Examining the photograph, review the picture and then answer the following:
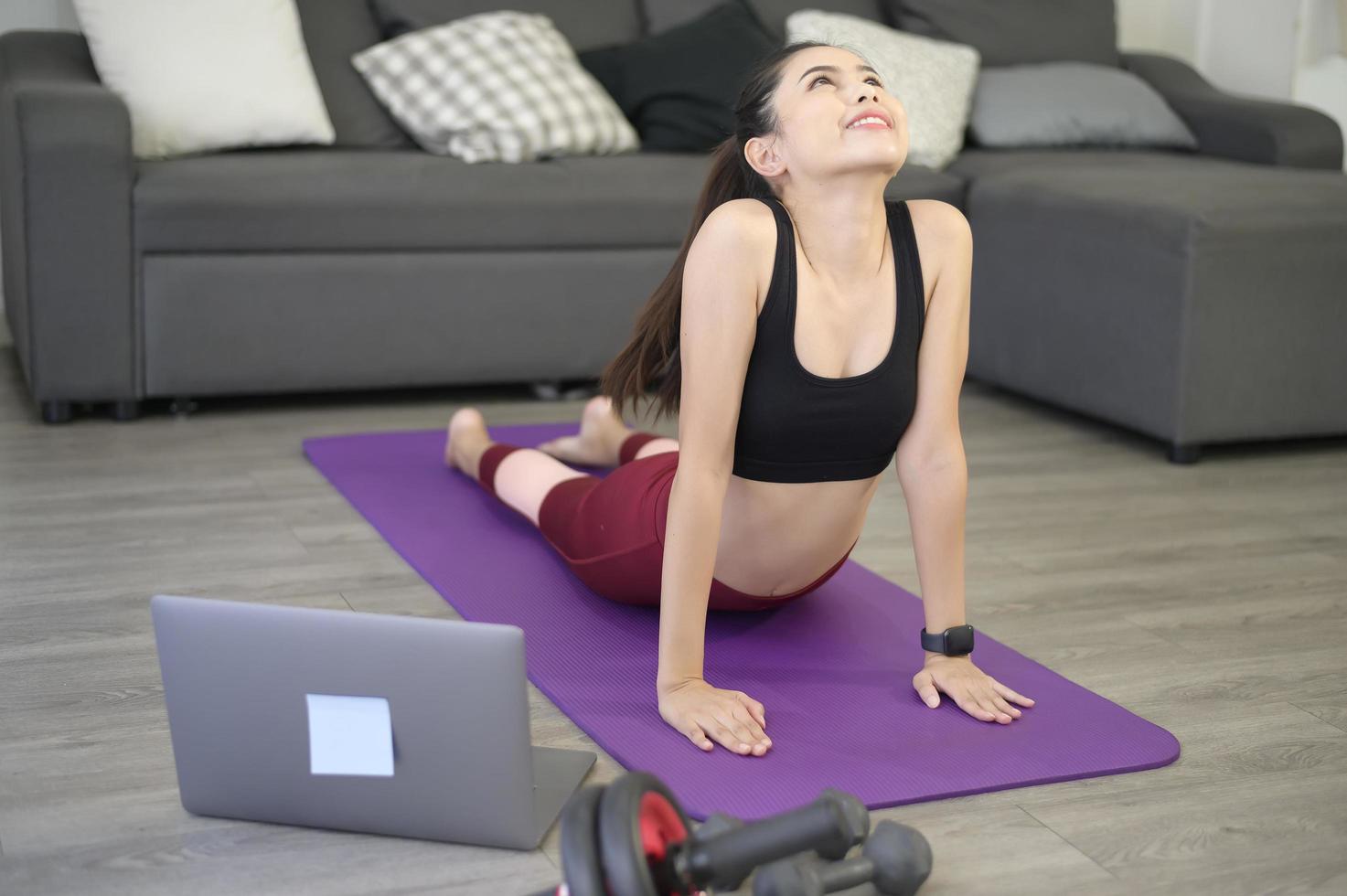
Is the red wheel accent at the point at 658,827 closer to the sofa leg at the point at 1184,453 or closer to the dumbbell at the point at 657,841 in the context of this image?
the dumbbell at the point at 657,841

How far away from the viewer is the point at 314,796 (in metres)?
1.39

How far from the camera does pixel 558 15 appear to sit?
381 cm

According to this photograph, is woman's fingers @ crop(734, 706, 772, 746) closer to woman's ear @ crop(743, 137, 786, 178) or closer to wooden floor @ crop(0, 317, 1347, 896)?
wooden floor @ crop(0, 317, 1347, 896)

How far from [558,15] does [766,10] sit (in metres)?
0.58

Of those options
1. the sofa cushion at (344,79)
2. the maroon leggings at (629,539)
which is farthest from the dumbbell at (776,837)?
the sofa cushion at (344,79)

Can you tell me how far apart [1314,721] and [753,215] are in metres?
0.87

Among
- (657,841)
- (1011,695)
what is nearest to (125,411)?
(1011,695)

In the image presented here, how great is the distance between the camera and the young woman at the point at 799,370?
63.8 inches

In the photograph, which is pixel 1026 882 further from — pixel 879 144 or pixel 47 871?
pixel 47 871

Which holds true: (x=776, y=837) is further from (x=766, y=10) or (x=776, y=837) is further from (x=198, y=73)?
(x=766, y=10)

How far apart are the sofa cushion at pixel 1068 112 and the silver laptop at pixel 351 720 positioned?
291cm

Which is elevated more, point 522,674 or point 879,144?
point 879,144

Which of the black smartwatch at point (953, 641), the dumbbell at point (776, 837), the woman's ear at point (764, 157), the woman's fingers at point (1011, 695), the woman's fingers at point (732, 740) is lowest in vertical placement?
the woman's fingers at point (1011, 695)

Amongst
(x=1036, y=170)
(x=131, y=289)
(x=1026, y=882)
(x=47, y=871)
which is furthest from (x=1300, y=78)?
(x=47, y=871)
